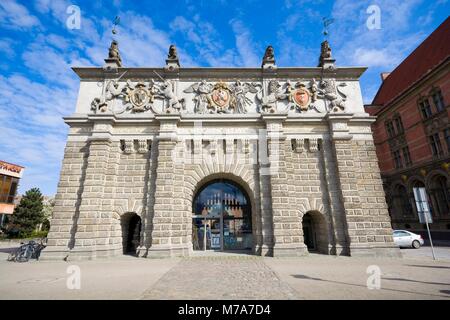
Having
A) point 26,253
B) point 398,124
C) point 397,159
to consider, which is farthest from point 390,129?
point 26,253

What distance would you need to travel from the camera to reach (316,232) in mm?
14375

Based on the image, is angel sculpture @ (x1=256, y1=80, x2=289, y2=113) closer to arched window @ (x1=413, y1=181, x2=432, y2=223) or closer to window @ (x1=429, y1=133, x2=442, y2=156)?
arched window @ (x1=413, y1=181, x2=432, y2=223)

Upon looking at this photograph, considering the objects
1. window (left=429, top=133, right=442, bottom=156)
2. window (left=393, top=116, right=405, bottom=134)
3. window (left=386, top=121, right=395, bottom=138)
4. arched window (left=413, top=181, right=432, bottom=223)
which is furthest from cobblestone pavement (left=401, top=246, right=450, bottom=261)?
window (left=386, top=121, right=395, bottom=138)

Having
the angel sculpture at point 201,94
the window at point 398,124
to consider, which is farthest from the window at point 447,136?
the angel sculpture at point 201,94

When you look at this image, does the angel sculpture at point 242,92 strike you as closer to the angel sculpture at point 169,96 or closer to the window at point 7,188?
the angel sculpture at point 169,96

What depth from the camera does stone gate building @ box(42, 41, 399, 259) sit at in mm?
12484

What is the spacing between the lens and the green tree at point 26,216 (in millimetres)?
31422

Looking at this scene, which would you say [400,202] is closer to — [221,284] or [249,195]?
[249,195]

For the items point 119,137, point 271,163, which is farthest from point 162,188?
point 271,163

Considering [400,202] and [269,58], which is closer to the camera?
[269,58]

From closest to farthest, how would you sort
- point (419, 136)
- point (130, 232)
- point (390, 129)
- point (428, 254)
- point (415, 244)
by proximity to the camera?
point (428, 254) < point (130, 232) < point (415, 244) < point (419, 136) < point (390, 129)

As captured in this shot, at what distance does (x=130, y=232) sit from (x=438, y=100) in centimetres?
3143

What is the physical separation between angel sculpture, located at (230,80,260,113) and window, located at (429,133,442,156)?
71.5ft

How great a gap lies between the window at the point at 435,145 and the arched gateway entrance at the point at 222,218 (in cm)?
2219
